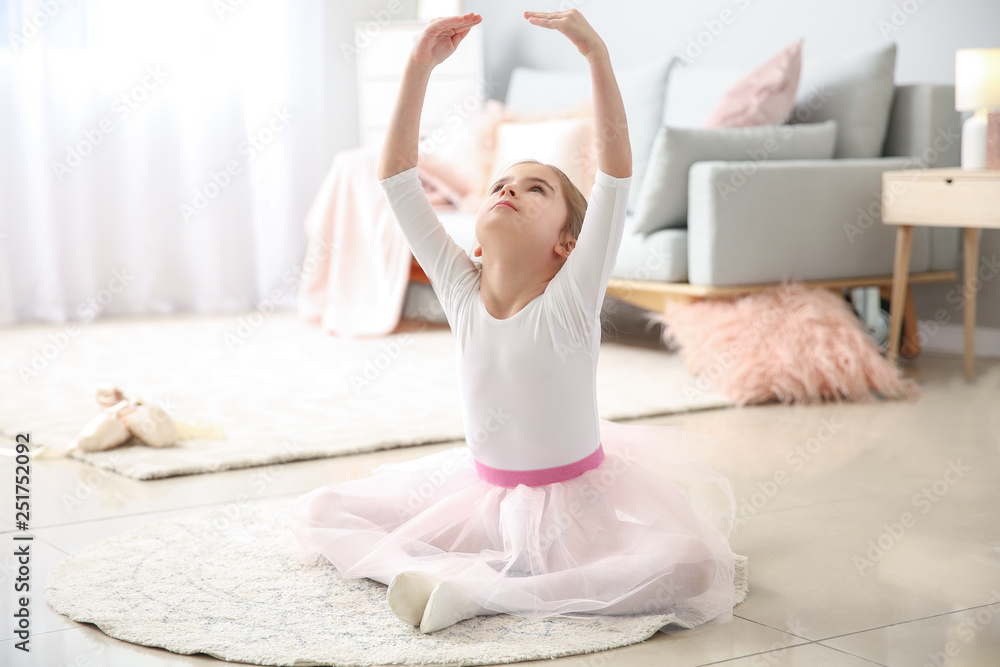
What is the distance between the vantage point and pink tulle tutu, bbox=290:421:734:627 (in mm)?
1238

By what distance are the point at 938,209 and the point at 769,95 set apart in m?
0.65

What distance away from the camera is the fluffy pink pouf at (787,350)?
2.64 metres

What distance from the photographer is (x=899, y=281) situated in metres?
2.93

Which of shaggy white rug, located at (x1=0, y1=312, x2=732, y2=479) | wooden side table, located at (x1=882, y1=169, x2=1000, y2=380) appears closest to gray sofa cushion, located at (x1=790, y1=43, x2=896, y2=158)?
wooden side table, located at (x1=882, y1=169, x2=1000, y2=380)

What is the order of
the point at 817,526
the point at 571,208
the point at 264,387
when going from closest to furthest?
the point at 571,208 → the point at 817,526 → the point at 264,387

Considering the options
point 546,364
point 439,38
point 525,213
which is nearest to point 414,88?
point 439,38

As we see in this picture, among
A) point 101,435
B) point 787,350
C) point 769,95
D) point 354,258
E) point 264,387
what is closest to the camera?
point 101,435

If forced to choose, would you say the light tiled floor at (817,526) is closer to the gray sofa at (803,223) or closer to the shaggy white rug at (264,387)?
the shaggy white rug at (264,387)

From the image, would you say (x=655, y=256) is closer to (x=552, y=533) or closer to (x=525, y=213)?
(x=525, y=213)

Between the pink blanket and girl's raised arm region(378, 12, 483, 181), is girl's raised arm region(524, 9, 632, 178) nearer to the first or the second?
girl's raised arm region(378, 12, 483, 181)

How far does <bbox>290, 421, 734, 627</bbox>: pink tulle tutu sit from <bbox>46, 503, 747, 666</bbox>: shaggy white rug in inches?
1.4

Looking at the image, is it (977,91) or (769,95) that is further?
(769,95)

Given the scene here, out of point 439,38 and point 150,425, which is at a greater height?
point 439,38

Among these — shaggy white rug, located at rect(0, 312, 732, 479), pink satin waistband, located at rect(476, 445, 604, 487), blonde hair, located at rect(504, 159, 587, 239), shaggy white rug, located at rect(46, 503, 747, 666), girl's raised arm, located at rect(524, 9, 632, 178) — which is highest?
girl's raised arm, located at rect(524, 9, 632, 178)
